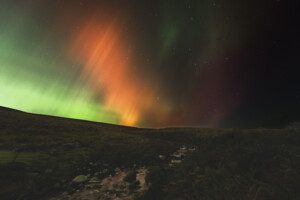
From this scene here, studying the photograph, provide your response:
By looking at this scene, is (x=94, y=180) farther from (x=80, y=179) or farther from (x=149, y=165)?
(x=149, y=165)

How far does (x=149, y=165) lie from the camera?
47938 mm

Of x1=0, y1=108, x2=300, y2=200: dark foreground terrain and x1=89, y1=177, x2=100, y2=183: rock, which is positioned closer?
x1=0, y1=108, x2=300, y2=200: dark foreground terrain

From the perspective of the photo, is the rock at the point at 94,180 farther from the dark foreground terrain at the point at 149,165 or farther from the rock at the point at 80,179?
the rock at the point at 80,179

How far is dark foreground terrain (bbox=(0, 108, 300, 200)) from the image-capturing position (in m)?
39.7

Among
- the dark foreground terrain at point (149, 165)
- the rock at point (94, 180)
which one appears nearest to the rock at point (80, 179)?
the dark foreground terrain at point (149, 165)

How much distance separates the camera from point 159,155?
52219 millimetres

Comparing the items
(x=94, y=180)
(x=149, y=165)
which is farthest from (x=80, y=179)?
(x=149, y=165)

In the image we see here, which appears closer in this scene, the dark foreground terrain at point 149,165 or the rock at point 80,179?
the dark foreground terrain at point 149,165

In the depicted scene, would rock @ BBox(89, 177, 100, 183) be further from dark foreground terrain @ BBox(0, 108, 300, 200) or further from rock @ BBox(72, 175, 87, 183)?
rock @ BBox(72, 175, 87, 183)

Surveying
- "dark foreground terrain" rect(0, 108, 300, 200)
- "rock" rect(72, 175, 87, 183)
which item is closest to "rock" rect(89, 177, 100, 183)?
"dark foreground terrain" rect(0, 108, 300, 200)

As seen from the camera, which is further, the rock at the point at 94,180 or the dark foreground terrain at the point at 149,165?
the rock at the point at 94,180

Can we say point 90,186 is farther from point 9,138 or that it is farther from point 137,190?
point 9,138

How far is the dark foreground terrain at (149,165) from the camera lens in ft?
130

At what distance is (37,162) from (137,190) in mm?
14708
